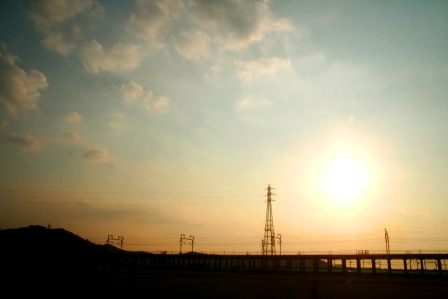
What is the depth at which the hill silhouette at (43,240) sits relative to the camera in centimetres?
14762

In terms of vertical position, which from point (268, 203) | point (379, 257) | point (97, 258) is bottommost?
point (97, 258)

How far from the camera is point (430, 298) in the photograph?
20.9 metres

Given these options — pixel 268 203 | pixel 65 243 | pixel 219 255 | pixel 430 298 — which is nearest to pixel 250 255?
pixel 219 255

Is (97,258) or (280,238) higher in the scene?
(280,238)

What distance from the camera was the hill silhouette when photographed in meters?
148

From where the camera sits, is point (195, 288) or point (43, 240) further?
point (43, 240)

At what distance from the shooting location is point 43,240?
161875 mm

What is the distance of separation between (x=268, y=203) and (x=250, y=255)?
2356 cm

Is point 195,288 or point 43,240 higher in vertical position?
point 195,288

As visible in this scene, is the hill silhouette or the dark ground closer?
the dark ground

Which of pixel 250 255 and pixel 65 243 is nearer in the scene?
pixel 250 255

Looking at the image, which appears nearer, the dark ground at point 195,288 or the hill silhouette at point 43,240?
the dark ground at point 195,288

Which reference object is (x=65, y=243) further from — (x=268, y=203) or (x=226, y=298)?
(x=226, y=298)

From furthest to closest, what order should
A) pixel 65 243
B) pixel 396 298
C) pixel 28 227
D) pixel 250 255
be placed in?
1. pixel 28 227
2. pixel 65 243
3. pixel 250 255
4. pixel 396 298
